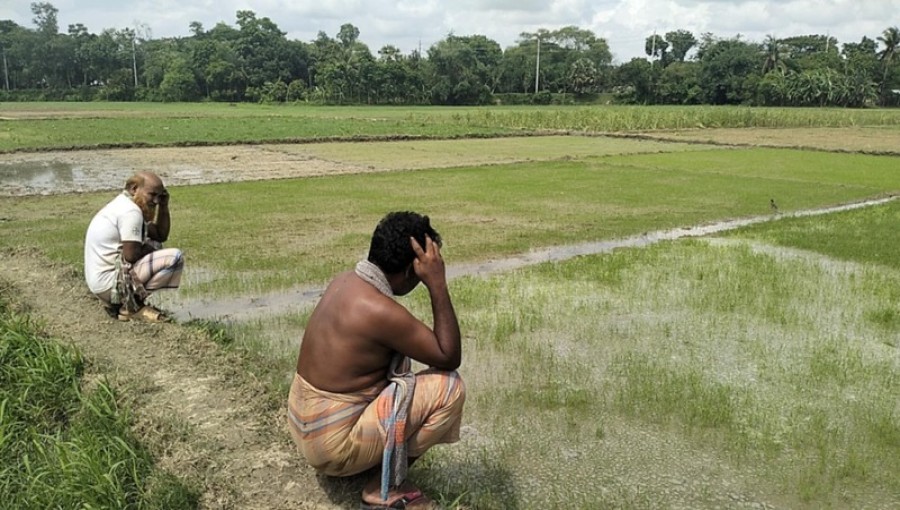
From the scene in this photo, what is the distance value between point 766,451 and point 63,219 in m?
9.89

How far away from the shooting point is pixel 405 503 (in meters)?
2.78

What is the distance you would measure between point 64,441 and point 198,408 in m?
0.68

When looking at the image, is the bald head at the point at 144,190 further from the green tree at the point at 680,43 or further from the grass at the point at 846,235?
the green tree at the point at 680,43

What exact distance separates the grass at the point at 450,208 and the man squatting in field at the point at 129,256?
4.18 feet

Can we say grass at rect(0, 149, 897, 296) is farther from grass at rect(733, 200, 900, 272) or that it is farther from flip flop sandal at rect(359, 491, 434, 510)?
flip flop sandal at rect(359, 491, 434, 510)

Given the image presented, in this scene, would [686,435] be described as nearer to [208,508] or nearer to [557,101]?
[208,508]

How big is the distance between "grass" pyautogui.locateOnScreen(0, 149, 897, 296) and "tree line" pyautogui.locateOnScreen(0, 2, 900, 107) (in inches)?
2006

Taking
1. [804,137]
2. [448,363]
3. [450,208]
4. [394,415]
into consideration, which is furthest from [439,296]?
[804,137]

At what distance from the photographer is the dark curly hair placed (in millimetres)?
2670

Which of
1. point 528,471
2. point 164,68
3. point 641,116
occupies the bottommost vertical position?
point 528,471

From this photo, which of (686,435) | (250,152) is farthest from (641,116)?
(686,435)

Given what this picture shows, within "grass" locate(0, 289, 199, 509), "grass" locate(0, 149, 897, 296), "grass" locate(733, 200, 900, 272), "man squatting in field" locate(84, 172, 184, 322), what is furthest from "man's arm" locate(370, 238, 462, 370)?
"grass" locate(733, 200, 900, 272)

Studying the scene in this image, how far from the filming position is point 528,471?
11.1 ft

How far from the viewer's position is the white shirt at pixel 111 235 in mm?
4980
